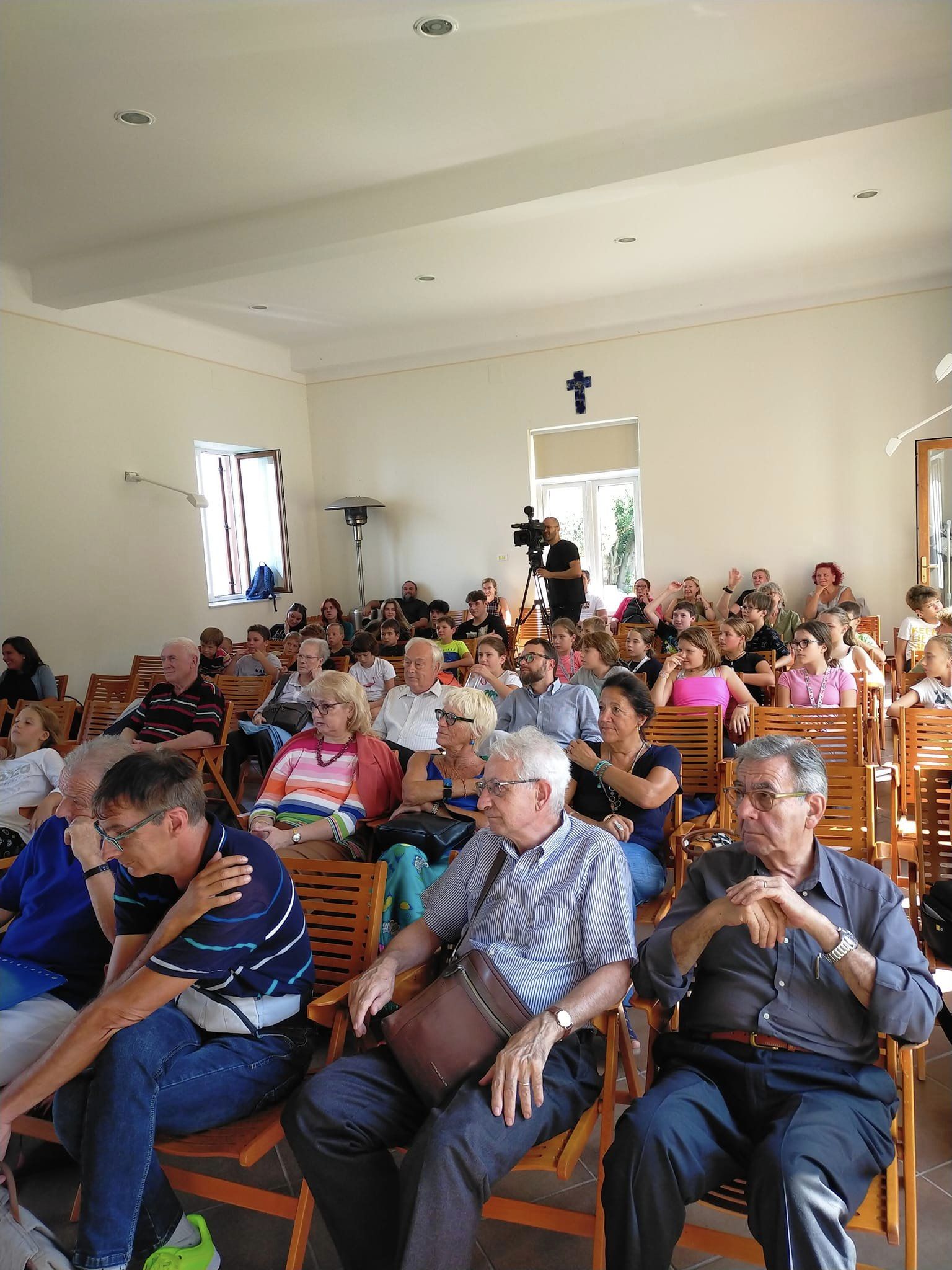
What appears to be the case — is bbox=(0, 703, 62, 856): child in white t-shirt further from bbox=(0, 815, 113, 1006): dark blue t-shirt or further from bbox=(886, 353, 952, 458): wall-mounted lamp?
bbox=(886, 353, 952, 458): wall-mounted lamp

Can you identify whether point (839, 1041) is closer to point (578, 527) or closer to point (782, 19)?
point (782, 19)

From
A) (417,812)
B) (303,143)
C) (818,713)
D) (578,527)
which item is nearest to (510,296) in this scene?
(578,527)

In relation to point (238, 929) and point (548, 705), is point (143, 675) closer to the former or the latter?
point (548, 705)

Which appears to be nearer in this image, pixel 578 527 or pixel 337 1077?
pixel 337 1077

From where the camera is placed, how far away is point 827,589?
9.25 meters

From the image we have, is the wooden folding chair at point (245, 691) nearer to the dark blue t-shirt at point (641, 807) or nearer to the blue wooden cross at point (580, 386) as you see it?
the dark blue t-shirt at point (641, 807)

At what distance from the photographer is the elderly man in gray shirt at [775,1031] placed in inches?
60.9

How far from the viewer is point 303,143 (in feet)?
18.7

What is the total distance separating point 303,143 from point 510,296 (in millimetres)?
4278

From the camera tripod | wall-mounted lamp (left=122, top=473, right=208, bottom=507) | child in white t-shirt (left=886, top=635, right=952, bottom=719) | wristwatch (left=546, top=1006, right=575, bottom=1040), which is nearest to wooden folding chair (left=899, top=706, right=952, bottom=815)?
child in white t-shirt (left=886, top=635, right=952, bottom=719)

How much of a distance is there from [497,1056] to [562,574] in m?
7.59

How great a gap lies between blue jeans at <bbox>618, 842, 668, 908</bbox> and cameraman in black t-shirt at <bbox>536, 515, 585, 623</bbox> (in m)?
6.32

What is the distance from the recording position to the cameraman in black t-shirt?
362 inches

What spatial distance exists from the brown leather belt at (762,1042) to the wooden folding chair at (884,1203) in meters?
0.18
